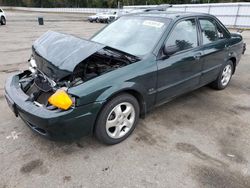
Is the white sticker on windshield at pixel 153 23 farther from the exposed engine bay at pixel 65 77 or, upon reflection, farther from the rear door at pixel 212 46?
the rear door at pixel 212 46

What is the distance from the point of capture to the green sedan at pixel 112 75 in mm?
2266

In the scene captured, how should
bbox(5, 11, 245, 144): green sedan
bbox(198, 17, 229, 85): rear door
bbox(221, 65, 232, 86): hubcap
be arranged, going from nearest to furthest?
bbox(5, 11, 245, 144): green sedan
bbox(198, 17, 229, 85): rear door
bbox(221, 65, 232, 86): hubcap

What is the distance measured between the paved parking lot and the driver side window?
3.71ft

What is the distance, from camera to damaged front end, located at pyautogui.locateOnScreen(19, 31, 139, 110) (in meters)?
2.36

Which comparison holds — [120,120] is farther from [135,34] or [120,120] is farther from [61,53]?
[135,34]

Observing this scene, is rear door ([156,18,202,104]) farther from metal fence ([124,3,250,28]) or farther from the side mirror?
metal fence ([124,3,250,28])

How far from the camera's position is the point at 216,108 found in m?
3.82

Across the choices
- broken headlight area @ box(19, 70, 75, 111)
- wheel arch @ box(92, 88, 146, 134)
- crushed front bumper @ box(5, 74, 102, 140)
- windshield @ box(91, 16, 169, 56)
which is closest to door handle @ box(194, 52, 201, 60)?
windshield @ box(91, 16, 169, 56)

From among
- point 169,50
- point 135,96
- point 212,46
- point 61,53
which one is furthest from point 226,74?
point 61,53

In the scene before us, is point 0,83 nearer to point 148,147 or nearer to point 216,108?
point 148,147

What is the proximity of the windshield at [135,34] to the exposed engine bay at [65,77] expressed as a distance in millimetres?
327

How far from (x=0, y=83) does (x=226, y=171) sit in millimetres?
4726

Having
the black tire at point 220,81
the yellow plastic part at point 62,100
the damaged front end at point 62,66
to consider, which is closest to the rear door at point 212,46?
the black tire at point 220,81

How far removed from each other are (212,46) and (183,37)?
0.85 metres
